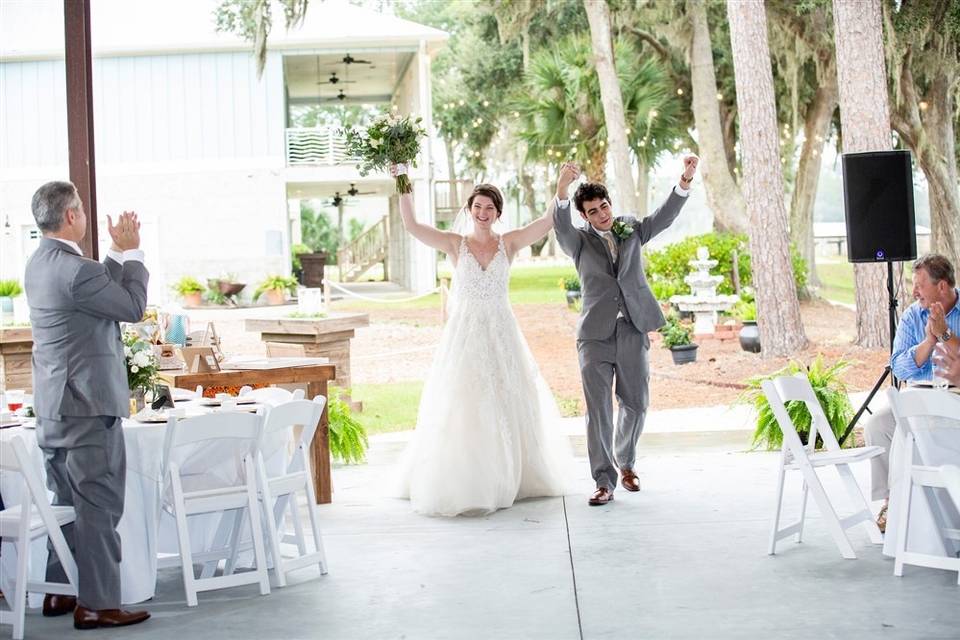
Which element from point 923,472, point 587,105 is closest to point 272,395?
point 923,472

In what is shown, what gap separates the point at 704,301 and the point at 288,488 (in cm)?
1171

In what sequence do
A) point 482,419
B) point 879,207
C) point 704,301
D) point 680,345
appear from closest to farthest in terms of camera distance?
1. point 482,419
2. point 879,207
3. point 680,345
4. point 704,301

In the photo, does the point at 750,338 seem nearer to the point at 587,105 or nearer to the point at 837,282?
the point at 587,105

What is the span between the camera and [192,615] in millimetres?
4641

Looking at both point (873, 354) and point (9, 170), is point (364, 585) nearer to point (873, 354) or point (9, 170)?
point (873, 354)

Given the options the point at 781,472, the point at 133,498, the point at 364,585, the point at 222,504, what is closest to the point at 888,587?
the point at 781,472

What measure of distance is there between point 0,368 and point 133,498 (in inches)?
187

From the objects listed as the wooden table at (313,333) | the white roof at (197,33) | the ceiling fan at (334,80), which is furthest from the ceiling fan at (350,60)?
the wooden table at (313,333)

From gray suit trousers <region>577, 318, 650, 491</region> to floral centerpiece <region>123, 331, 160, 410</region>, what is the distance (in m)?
2.29

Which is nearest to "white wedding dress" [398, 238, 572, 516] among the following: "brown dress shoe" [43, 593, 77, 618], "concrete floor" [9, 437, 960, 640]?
"concrete floor" [9, 437, 960, 640]

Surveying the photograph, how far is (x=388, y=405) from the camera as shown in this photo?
12.6m

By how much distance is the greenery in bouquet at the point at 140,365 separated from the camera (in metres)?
5.34

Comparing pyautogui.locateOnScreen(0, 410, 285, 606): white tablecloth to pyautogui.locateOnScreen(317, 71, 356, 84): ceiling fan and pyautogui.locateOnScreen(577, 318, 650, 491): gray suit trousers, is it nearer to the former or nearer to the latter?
pyautogui.locateOnScreen(577, 318, 650, 491): gray suit trousers

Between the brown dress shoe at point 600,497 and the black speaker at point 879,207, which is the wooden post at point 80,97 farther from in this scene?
the black speaker at point 879,207
